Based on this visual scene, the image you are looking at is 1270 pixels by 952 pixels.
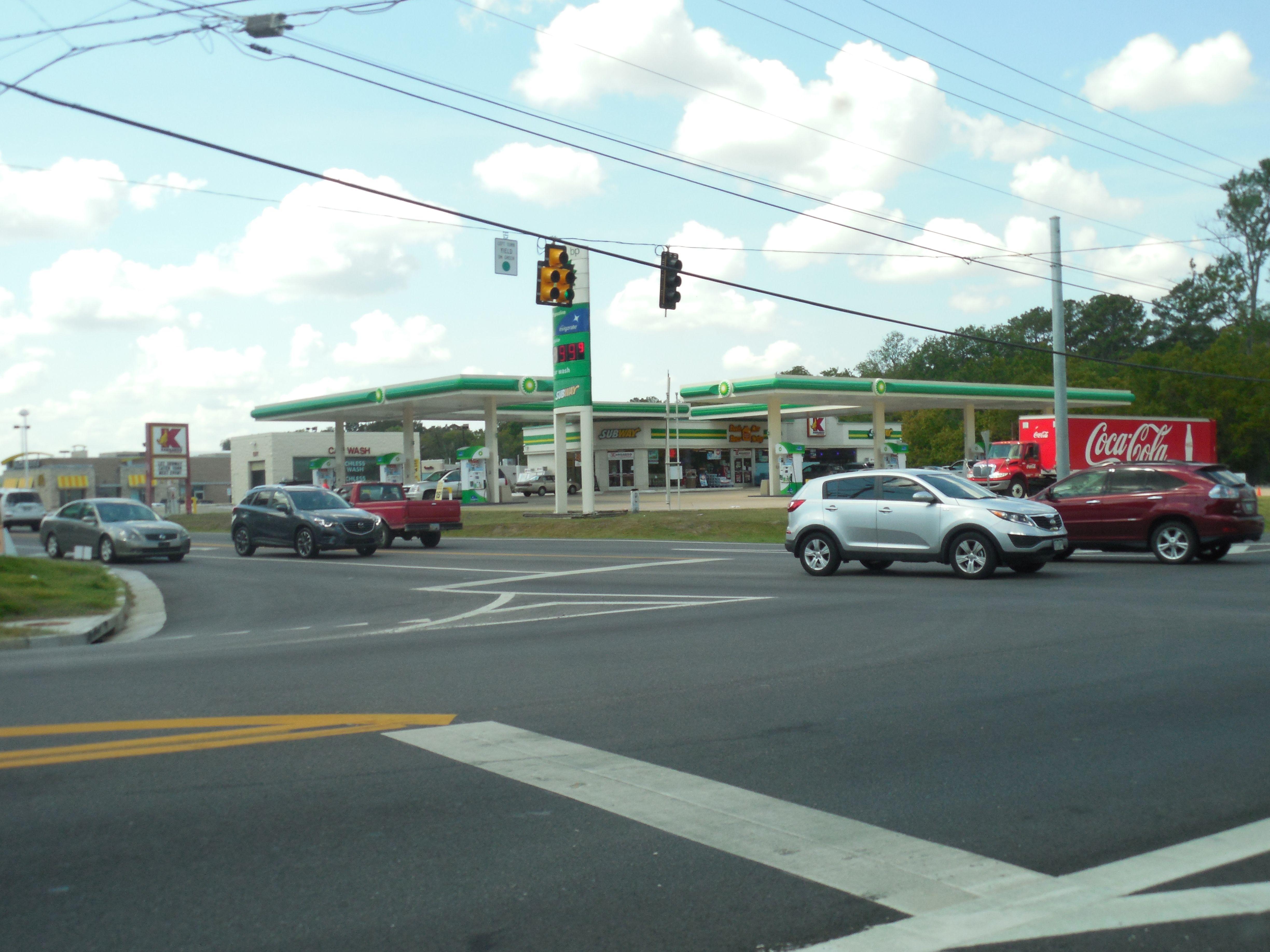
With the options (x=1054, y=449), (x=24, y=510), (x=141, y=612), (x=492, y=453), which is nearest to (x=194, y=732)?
(x=141, y=612)

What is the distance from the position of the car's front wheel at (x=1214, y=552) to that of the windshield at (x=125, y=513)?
2198 centimetres

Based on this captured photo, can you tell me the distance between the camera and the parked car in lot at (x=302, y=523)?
995 inches

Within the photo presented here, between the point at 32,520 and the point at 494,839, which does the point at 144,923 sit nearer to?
the point at 494,839

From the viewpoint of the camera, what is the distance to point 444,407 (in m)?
59.6

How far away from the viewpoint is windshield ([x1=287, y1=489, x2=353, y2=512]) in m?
26.1

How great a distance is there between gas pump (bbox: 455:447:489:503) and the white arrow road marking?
4785 centimetres

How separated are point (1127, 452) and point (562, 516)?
24.5 m

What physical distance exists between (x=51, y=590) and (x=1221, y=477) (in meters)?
19.0

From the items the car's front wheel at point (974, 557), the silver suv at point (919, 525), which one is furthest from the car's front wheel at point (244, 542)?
the car's front wheel at point (974, 557)

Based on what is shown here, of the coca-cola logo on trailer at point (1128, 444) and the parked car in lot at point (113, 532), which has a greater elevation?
the coca-cola logo on trailer at point (1128, 444)

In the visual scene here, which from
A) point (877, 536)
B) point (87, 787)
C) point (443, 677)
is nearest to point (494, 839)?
point (87, 787)

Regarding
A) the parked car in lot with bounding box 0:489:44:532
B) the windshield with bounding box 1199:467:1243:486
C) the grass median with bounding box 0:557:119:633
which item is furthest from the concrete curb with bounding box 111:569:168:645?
the parked car in lot with bounding box 0:489:44:532

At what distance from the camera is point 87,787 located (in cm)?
568

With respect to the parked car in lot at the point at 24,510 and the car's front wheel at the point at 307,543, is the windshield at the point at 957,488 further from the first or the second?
the parked car in lot at the point at 24,510
